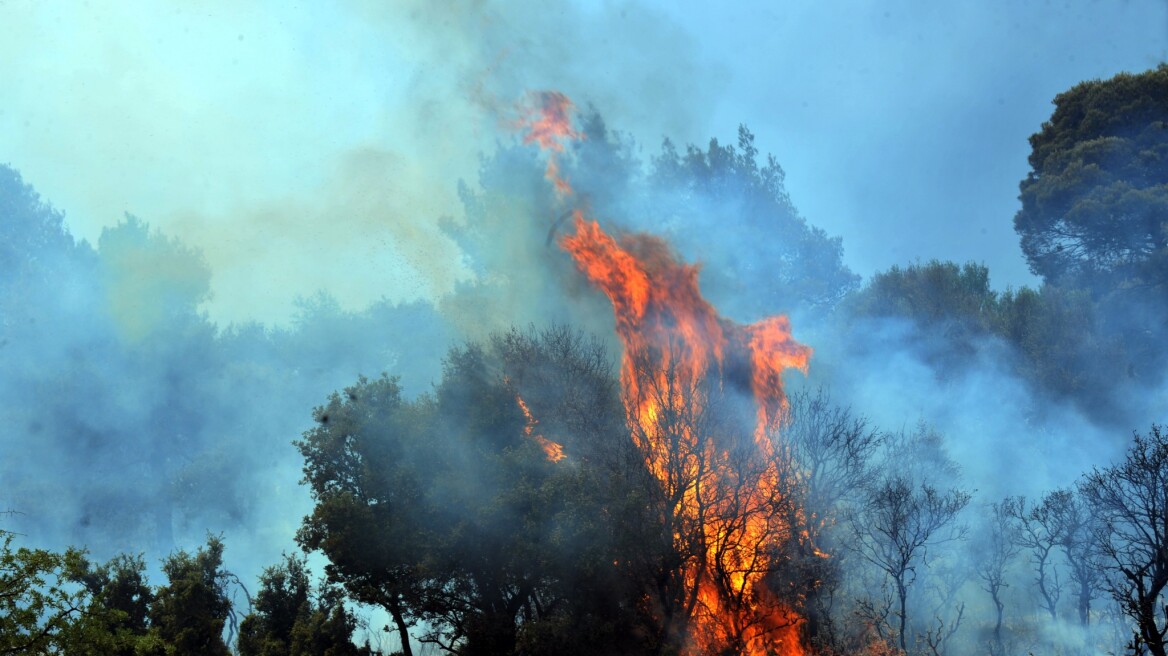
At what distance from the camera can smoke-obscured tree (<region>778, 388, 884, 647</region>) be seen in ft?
89.0

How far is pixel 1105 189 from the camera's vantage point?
44375mm

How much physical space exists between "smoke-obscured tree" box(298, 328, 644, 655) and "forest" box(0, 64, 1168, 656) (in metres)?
0.13

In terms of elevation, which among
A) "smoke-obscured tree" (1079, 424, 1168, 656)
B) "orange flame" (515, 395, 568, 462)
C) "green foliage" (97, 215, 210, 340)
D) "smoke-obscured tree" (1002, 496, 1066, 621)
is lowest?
"smoke-obscured tree" (1079, 424, 1168, 656)

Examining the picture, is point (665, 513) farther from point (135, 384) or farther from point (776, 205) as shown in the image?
point (135, 384)

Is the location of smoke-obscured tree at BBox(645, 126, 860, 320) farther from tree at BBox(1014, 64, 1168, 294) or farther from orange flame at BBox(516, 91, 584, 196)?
tree at BBox(1014, 64, 1168, 294)

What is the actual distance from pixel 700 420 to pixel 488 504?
24.4ft

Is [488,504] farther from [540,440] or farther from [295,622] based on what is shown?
[295,622]

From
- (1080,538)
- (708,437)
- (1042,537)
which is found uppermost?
(708,437)

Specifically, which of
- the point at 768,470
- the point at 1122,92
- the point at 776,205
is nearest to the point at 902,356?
the point at 776,205

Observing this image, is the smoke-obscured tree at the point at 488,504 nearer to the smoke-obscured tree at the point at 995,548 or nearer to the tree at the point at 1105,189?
the smoke-obscured tree at the point at 995,548

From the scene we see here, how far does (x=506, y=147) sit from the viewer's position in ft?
115

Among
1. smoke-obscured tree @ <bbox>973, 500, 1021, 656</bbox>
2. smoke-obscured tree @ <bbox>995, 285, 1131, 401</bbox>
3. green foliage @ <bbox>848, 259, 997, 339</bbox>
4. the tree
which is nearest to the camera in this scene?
smoke-obscured tree @ <bbox>973, 500, 1021, 656</bbox>

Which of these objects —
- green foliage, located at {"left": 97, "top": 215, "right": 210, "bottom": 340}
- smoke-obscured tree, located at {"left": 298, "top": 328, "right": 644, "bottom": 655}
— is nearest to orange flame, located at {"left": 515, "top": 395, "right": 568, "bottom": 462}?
smoke-obscured tree, located at {"left": 298, "top": 328, "right": 644, "bottom": 655}

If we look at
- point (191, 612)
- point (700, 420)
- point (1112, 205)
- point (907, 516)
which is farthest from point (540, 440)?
point (1112, 205)
